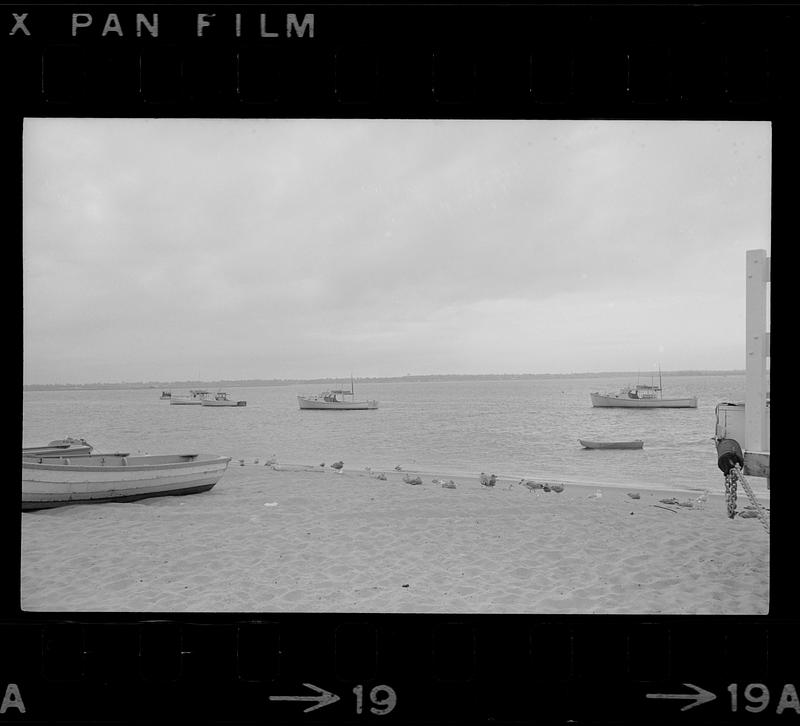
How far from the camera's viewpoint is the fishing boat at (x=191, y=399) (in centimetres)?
4334

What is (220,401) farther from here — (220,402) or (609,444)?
(609,444)

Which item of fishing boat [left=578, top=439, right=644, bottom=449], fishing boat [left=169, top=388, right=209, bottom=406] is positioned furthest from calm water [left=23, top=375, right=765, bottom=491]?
fishing boat [left=169, top=388, right=209, bottom=406]

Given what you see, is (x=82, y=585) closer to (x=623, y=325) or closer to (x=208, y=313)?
(x=623, y=325)

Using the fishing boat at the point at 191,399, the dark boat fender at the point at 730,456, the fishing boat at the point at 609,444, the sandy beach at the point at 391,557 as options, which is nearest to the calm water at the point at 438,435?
the fishing boat at the point at 609,444

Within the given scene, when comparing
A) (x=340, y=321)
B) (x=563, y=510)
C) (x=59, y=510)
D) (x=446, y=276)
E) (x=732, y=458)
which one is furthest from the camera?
(x=446, y=276)

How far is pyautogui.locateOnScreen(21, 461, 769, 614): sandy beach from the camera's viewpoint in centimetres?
332

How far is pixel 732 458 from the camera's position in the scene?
2.83 metres
